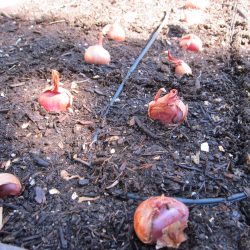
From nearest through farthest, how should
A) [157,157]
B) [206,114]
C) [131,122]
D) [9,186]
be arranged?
[9,186], [157,157], [131,122], [206,114]

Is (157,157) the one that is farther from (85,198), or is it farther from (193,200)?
(85,198)

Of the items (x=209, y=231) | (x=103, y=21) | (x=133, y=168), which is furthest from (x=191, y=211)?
(x=103, y=21)

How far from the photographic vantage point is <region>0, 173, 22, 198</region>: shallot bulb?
5.59 feet

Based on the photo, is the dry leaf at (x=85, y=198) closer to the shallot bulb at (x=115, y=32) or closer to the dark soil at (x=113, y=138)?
the dark soil at (x=113, y=138)

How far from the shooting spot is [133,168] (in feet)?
6.18

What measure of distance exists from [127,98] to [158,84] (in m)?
0.27

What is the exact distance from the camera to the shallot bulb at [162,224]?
150 centimetres

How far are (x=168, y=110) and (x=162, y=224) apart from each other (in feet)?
2.55

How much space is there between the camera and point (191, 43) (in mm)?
2891

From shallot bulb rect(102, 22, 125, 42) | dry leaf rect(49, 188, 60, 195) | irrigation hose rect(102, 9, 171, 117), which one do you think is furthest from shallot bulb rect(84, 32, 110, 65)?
dry leaf rect(49, 188, 60, 195)

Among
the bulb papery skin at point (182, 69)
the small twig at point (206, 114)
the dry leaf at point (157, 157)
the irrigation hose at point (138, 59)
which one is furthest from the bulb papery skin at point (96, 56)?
the dry leaf at point (157, 157)

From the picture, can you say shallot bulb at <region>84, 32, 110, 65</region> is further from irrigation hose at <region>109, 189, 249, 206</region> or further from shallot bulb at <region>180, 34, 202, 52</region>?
irrigation hose at <region>109, 189, 249, 206</region>

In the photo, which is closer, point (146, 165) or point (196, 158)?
point (146, 165)

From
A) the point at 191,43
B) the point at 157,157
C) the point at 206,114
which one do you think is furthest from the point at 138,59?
the point at 157,157
